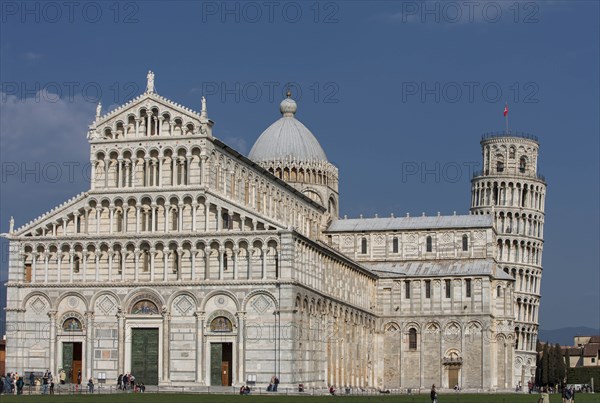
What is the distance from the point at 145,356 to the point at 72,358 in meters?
5.17

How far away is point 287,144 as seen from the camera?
10825 centimetres

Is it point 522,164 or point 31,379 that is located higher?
point 522,164

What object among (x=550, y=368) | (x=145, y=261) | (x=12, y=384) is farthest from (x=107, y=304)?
(x=550, y=368)

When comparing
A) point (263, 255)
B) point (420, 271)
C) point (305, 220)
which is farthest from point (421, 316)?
point (263, 255)

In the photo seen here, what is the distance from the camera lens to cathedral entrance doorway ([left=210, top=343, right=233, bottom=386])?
76688 mm

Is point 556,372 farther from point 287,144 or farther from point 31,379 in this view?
point 31,379

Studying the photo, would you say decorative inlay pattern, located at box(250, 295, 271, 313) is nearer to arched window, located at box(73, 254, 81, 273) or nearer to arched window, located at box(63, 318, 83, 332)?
arched window, located at box(63, 318, 83, 332)

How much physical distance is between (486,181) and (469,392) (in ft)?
118

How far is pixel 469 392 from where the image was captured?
9744 cm

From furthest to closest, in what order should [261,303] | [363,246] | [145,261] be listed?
[363,246] → [145,261] → [261,303]

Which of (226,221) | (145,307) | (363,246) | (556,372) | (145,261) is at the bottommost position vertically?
(556,372)

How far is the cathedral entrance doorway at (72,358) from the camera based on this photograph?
7925 cm

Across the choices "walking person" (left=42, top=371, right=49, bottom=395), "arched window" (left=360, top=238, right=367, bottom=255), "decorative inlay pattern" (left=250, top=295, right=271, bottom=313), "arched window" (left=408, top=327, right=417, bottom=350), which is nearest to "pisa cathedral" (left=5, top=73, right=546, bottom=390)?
"decorative inlay pattern" (left=250, top=295, right=271, bottom=313)

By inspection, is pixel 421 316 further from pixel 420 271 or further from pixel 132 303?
pixel 132 303
